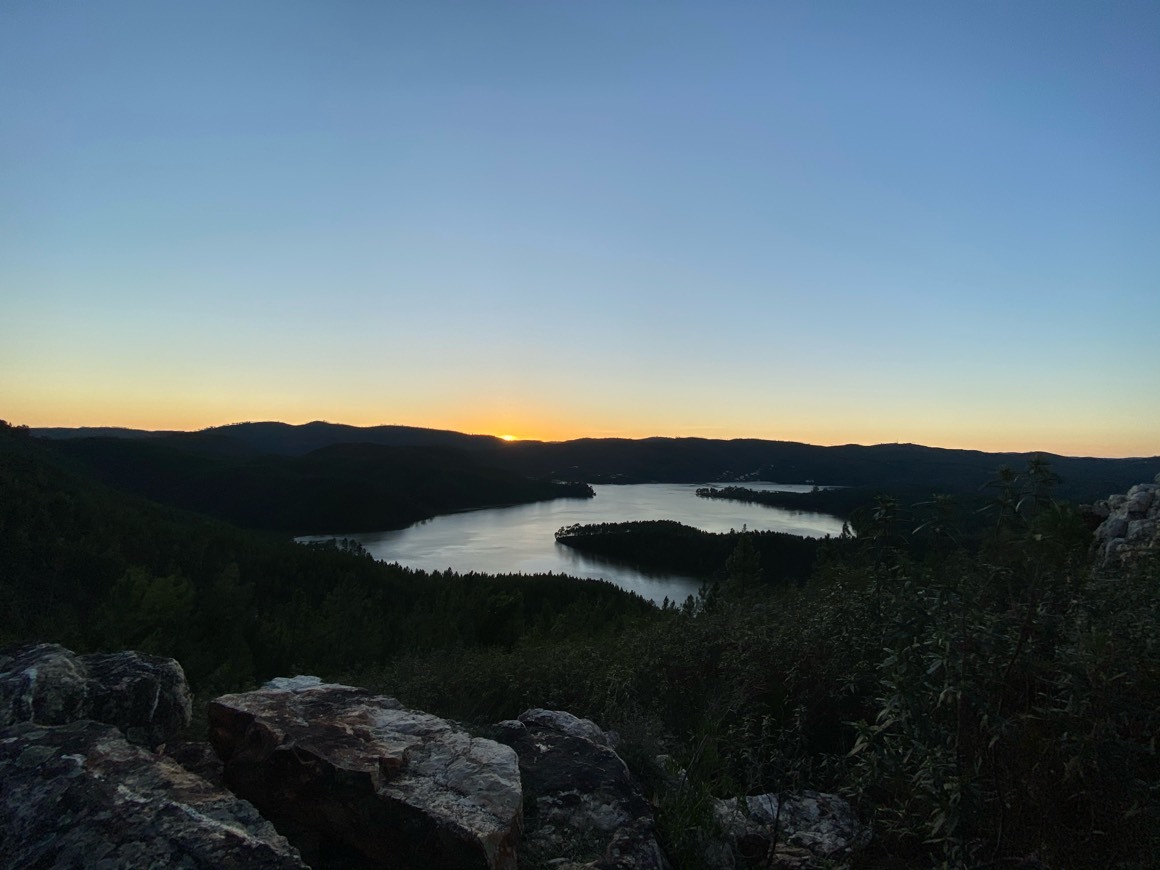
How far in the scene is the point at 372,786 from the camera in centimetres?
350

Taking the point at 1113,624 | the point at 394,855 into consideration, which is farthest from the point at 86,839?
the point at 1113,624

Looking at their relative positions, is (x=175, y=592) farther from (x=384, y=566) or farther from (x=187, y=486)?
(x=187, y=486)

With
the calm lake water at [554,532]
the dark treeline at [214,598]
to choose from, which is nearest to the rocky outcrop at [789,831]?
the dark treeline at [214,598]

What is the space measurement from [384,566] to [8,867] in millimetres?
59263

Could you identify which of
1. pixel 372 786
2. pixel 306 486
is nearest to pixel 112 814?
pixel 372 786

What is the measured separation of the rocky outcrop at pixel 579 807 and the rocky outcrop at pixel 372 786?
0.28 meters

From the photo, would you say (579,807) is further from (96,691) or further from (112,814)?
(96,691)

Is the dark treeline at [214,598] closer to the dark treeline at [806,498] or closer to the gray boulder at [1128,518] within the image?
the gray boulder at [1128,518]

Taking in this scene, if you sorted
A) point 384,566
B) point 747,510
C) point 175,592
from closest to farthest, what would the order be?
point 175,592
point 384,566
point 747,510

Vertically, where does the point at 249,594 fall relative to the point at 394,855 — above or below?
below

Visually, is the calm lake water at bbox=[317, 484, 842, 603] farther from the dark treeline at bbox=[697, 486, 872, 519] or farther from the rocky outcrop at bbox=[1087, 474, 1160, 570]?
the rocky outcrop at bbox=[1087, 474, 1160, 570]

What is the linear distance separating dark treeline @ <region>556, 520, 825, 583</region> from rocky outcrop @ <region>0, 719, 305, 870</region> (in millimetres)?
62150

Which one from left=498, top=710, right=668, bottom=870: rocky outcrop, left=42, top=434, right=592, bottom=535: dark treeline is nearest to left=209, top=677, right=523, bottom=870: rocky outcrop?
left=498, top=710, right=668, bottom=870: rocky outcrop

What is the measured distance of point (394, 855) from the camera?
11.1 ft
